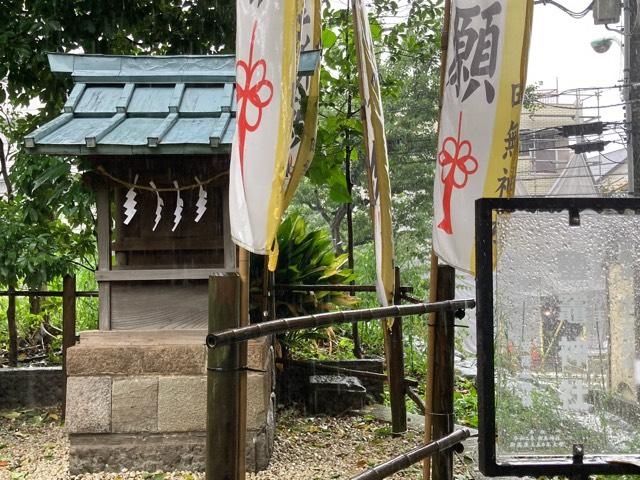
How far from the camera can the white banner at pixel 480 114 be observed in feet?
12.6

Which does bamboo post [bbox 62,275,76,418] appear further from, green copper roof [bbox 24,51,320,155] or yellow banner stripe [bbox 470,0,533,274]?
yellow banner stripe [bbox 470,0,533,274]

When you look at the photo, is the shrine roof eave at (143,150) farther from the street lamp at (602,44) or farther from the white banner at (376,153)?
the street lamp at (602,44)

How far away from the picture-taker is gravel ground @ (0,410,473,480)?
553cm

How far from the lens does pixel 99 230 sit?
570cm

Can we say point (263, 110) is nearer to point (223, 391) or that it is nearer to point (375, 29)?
point (223, 391)

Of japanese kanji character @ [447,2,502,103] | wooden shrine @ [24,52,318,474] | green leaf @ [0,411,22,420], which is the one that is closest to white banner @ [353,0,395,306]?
japanese kanji character @ [447,2,502,103]

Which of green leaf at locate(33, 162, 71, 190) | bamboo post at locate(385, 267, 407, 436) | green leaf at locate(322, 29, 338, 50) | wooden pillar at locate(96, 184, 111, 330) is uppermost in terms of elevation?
green leaf at locate(322, 29, 338, 50)

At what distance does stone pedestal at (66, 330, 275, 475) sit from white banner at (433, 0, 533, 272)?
2120 millimetres

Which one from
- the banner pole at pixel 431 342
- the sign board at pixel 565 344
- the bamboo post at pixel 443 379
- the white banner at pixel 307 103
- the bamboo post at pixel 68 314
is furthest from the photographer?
the bamboo post at pixel 68 314

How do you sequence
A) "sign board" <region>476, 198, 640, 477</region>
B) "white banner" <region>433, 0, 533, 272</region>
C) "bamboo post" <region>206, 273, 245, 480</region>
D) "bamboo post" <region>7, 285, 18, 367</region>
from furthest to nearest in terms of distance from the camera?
"bamboo post" <region>7, 285, 18, 367</region> < "white banner" <region>433, 0, 533, 272</region> < "sign board" <region>476, 198, 640, 477</region> < "bamboo post" <region>206, 273, 245, 480</region>

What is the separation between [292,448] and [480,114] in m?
3.47

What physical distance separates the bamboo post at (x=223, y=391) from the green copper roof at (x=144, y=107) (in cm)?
286

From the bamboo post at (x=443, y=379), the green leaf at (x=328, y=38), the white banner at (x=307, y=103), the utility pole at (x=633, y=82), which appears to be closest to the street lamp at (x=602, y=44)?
the utility pole at (x=633, y=82)

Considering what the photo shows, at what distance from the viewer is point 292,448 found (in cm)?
623
